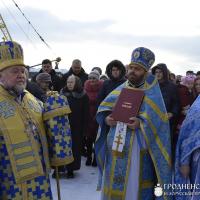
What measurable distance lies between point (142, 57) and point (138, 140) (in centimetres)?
85

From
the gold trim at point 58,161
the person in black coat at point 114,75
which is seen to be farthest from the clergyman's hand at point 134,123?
the person in black coat at point 114,75

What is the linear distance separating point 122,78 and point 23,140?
3833mm

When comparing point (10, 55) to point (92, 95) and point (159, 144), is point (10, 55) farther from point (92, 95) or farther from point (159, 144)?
point (92, 95)

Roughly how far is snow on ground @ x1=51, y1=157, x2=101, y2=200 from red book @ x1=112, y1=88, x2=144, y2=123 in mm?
1996

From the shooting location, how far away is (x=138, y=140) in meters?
4.04

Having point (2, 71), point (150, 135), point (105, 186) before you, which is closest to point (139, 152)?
point (150, 135)

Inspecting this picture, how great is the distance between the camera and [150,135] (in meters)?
3.98


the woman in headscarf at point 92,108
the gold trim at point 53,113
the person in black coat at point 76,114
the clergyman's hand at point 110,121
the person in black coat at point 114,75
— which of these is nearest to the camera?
the gold trim at point 53,113

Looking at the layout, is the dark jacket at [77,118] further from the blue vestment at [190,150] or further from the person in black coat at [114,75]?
the blue vestment at [190,150]

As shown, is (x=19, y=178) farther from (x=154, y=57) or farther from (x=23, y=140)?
(x=154, y=57)

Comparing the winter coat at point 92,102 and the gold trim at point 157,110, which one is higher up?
the gold trim at point 157,110

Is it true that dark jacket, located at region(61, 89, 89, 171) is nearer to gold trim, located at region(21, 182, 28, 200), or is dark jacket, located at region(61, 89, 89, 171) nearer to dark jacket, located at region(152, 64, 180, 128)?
dark jacket, located at region(152, 64, 180, 128)

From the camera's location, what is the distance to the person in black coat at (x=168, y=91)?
609 cm

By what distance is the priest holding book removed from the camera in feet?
13.1
